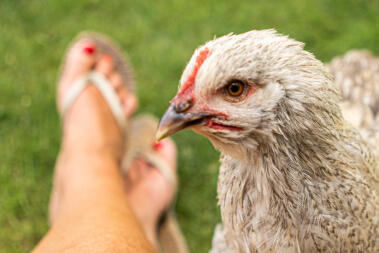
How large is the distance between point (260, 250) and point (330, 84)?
17.5 inches

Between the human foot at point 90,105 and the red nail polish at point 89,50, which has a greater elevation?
the red nail polish at point 89,50

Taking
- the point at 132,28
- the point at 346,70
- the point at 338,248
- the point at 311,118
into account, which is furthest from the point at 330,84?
the point at 132,28

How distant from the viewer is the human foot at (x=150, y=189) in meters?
2.24

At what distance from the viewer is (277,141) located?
91cm

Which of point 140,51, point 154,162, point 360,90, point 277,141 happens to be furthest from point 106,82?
point 277,141

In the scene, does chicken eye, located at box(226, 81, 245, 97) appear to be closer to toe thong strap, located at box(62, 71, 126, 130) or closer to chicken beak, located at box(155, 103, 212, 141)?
chicken beak, located at box(155, 103, 212, 141)

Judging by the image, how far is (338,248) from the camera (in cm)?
100

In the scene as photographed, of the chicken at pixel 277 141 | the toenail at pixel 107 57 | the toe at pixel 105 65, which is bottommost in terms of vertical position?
the chicken at pixel 277 141

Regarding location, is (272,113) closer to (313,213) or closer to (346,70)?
(313,213)

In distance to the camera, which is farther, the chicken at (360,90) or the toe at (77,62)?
the toe at (77,62)

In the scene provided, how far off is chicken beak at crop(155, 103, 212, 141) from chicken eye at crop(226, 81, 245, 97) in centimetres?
8

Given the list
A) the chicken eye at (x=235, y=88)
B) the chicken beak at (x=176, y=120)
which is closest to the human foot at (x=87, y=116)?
the chicken beak at (x=176, y=120)

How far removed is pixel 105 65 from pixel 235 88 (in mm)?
1963

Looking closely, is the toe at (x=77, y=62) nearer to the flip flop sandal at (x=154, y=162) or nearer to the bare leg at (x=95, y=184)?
the bare leg at (x=95, y=184)
